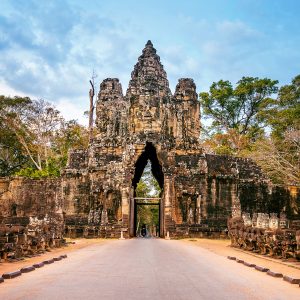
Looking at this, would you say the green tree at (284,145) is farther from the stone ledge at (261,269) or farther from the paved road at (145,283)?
the paved road at (145,283)

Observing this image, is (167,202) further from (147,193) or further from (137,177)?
(147,193)

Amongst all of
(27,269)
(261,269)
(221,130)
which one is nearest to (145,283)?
(27,269)

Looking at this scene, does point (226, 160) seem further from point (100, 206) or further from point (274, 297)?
point (274, 297)

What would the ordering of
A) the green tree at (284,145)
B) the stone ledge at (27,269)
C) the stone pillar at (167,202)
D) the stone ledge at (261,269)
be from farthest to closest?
1. the green tree at (284,145)
2. the stone pillar at (167,202)
3. the stone ledge at (261,269)
4. the stone ledge at (27,269)

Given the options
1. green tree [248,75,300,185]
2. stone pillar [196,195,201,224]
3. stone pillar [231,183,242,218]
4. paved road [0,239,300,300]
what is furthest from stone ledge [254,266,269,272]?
green tree [248,75,300,185]

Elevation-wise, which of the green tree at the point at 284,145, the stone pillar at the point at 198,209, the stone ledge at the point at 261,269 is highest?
the green tree at the point at 284,145

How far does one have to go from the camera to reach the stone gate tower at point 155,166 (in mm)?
30188

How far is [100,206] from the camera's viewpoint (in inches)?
1216

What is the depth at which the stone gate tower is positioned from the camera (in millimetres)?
30188

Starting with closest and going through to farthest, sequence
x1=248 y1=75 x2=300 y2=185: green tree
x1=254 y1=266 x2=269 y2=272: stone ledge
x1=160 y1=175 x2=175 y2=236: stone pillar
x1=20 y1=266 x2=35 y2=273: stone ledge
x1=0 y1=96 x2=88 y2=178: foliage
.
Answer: x1=20 y1=266 x2=35 y2=273: stone ledge
x1=254 y1=266 x2=269 y2=272: stone ledge
x1=160 y1=175 x2=175 y2=236: stone pillar
x1=248 y1=75 x2=300 y2=185: green tree
x1=0 y1=96 x2=88 y2=178: foliage

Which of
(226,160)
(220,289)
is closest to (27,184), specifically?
(226,160)

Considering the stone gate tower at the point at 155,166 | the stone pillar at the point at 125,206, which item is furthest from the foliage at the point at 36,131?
the stone pillar at the point at 125,206

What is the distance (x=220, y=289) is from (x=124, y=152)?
24690 millimetres

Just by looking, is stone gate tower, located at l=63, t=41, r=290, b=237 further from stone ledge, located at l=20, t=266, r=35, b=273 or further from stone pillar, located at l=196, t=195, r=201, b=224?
stone ledge, located at l=20, t=266, r=35, b=273
